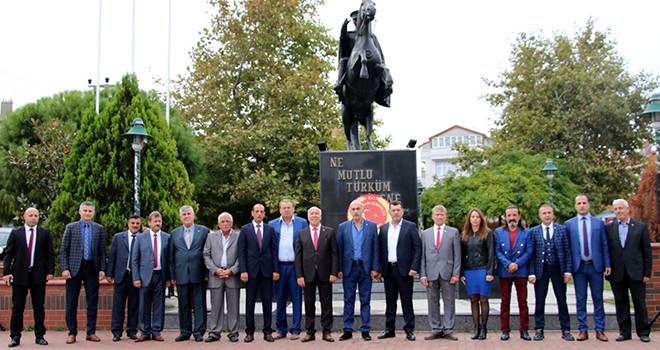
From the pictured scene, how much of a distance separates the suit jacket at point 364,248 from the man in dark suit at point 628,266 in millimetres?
3021

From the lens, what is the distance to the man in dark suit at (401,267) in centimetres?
879

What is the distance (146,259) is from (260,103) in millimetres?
18103

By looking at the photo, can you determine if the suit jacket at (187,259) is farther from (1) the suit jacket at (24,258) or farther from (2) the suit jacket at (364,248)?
(2) the suit jacket at (364,248)

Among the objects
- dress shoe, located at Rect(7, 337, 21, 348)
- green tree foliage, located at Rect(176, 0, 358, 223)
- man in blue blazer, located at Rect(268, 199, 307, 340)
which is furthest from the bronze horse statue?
green tree foliage, located at Rect(176, 0, 358, 223)

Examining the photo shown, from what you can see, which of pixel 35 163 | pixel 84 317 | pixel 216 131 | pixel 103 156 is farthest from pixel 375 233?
pixel 216 131

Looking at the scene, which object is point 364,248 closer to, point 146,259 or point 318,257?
point 318,257

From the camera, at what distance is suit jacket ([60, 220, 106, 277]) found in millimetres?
9180

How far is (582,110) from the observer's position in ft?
91.1

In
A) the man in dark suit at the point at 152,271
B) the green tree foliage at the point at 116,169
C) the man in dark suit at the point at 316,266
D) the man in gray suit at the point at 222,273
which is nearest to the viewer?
the man in dark suit at the point at 316,266

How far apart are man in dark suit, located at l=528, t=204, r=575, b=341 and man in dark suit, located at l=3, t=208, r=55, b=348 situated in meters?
6.44

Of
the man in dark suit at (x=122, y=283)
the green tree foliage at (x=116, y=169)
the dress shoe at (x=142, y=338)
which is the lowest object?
the dress shoe at (x=142, y=338)

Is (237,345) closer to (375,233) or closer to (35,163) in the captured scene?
(375,233)

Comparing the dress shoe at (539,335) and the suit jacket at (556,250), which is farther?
the suit jacket at (556,250)

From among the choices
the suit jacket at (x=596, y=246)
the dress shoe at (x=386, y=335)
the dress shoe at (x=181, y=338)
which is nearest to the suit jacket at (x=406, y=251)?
the dress shoe at (x=386, y=335)
